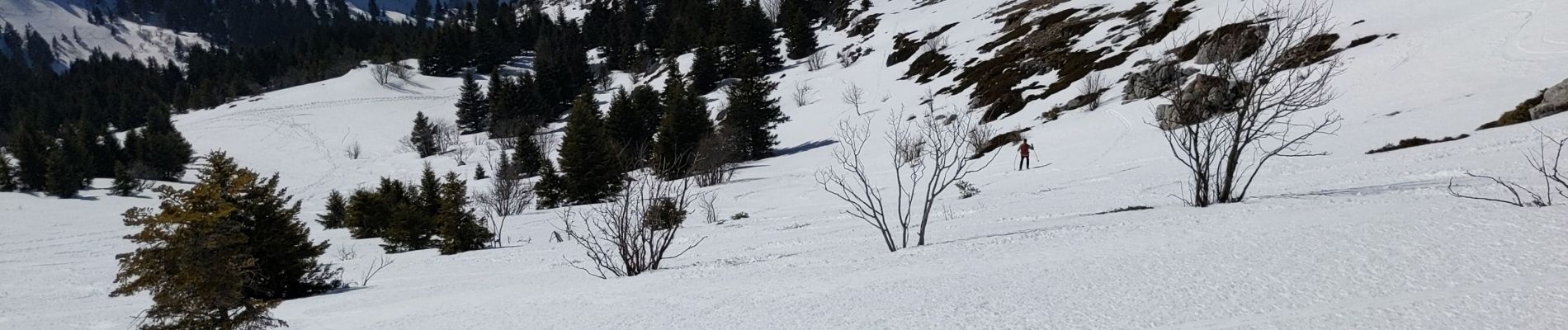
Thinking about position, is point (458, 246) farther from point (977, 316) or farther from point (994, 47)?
point (994, 47)

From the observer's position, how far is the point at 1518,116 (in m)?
15.1

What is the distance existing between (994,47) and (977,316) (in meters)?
50.0

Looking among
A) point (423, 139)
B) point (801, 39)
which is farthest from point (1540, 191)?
point (801, 39)

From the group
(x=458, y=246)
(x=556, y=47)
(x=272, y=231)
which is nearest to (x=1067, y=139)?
(x=458, y=246)

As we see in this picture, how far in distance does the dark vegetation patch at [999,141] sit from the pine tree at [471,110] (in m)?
Result: 49.4

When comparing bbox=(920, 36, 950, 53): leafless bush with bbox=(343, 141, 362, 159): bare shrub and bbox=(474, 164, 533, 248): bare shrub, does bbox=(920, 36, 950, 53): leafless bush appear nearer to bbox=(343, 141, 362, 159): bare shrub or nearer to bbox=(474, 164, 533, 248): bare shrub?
bbox=(474, 164, 533, 248): bare shrub

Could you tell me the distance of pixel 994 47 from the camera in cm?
5125

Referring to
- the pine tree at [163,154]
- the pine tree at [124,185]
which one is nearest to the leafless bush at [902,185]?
the pine tree at [124,185]

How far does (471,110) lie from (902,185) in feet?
177

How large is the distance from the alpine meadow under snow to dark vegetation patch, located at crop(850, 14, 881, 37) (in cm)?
3643

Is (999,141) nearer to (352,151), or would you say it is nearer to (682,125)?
(682,125)

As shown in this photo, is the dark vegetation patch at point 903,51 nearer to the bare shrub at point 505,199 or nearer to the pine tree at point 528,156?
the pine tree at point 528,156

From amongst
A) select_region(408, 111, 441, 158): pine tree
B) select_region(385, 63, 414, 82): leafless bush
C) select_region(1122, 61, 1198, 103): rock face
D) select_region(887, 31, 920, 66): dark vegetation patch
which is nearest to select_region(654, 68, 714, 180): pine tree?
select_region(1122, 61, 1198, 103): rock face

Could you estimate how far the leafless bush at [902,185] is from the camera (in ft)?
24.7
